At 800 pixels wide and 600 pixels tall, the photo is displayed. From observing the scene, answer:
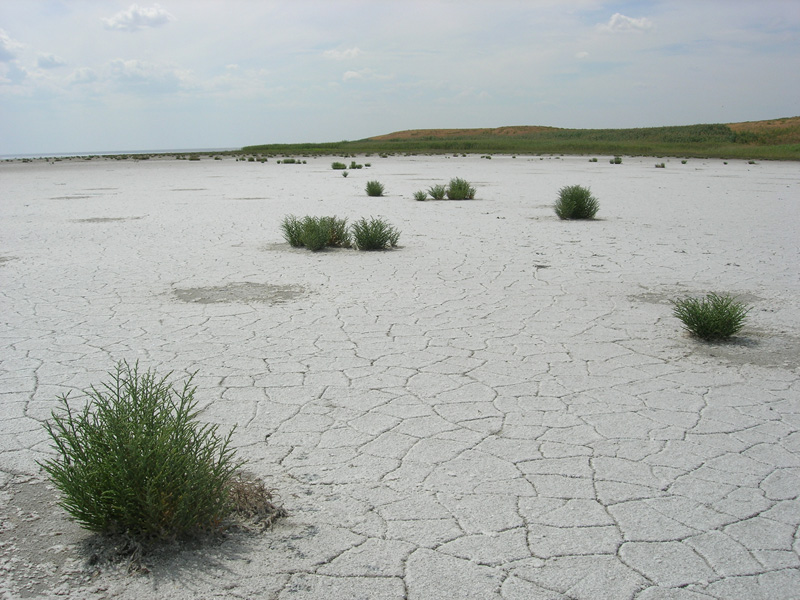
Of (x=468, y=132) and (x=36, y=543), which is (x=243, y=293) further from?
(x=468, y=132)

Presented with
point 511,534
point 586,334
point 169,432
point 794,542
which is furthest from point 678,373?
point 169,432

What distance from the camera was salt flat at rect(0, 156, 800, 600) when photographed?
2.50 m

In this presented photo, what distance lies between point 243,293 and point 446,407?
11.8 ft

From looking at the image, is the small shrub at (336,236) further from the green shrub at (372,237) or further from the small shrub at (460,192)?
the small shrub at (460,192)

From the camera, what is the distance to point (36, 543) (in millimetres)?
2629

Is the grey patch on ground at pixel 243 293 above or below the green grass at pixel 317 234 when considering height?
below

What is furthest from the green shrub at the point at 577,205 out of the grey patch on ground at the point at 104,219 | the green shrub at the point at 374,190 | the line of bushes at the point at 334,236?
the grey patch on ground at the point at 104,219

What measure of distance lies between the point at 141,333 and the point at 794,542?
481cm

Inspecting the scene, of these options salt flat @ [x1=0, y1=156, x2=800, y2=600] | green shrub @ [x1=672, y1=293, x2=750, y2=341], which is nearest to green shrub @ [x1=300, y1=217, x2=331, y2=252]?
salt flat @ [x1=0, y1=156, x2=800, y2=600]

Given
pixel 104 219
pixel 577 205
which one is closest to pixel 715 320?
pixel 577 205

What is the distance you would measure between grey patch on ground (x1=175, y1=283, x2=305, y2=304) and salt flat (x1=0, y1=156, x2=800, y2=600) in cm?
5

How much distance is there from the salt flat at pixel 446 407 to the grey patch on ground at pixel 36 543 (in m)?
0.01

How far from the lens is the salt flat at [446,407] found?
8.21 feet

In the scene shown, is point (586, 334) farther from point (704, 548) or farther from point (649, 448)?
point (704, 548)
